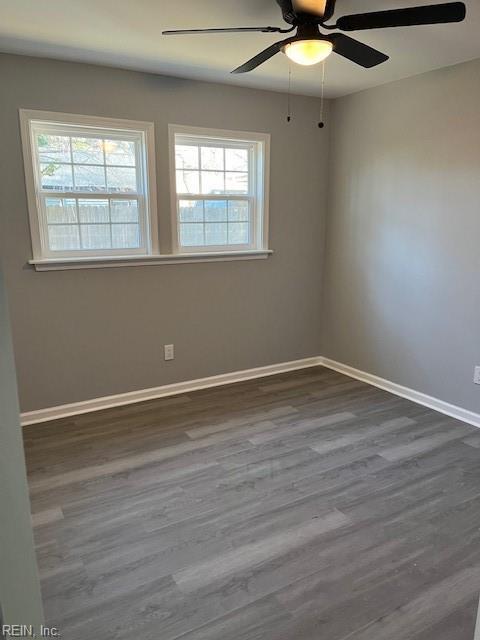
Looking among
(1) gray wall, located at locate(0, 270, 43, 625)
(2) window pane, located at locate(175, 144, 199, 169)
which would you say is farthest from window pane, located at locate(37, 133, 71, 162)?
(1) gray wall, located at locate(0, 270, 43, 625)

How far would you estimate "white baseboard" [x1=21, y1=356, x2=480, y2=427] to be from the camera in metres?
3.39

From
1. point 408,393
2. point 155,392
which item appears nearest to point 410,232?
point 408,393

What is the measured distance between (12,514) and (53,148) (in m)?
3.07

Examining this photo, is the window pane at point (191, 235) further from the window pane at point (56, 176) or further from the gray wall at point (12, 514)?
the gray wall at point (12, 514)

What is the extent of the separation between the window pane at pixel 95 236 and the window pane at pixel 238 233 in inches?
42.8

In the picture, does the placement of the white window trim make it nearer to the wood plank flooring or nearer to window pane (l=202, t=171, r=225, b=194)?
window pane (l=202, t=171, r=225, b=194)

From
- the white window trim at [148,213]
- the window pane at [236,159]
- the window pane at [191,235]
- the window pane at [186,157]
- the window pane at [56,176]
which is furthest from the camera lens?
the window pane at [236,159]

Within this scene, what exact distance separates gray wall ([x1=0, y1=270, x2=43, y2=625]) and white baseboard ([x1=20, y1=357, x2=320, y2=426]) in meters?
2.68

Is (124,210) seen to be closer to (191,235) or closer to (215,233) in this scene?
(191,235)

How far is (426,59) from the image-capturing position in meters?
3.05

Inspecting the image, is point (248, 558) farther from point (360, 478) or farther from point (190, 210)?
point (190, 210)

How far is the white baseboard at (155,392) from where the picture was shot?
11.2 feet

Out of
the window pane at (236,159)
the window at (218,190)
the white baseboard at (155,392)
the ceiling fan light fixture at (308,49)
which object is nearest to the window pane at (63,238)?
the window at (218,190)

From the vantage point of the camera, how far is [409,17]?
186cm
